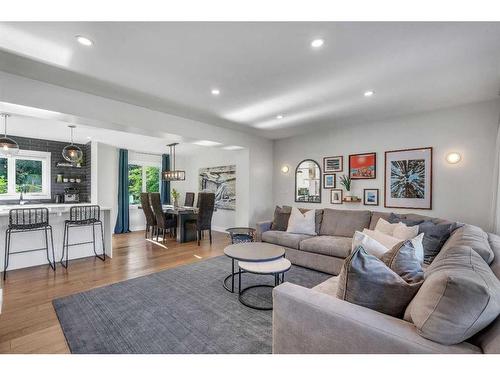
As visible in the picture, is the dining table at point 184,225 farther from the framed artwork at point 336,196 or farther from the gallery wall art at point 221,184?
the framed artwork at point 336,196

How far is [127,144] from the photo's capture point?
6.09 meters

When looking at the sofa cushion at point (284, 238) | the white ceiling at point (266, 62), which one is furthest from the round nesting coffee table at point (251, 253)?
the white ceiling at point (266, 62)

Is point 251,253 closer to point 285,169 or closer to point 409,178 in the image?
point 409,178

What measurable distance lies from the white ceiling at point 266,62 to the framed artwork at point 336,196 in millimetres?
1678

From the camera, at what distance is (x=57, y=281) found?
309cm

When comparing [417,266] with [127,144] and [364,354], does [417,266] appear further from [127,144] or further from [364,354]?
[127,144]

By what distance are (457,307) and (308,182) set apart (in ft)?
13.8

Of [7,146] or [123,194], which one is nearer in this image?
[7,146]

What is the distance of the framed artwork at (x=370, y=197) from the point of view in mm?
4168

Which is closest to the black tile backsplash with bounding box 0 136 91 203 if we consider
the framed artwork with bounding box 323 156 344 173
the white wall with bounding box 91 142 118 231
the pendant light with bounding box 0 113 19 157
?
the white wall with bounding box 91 142 118 231

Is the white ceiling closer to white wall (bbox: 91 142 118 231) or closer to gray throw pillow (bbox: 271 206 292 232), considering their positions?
gray throw pillow (bbox: 271 206 292 232)

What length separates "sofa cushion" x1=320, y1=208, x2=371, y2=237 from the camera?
3.81m

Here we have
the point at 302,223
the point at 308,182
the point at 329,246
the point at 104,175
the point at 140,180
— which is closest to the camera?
the point at 329,246

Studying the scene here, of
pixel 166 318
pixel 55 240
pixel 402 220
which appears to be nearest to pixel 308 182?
pixel 402 220
